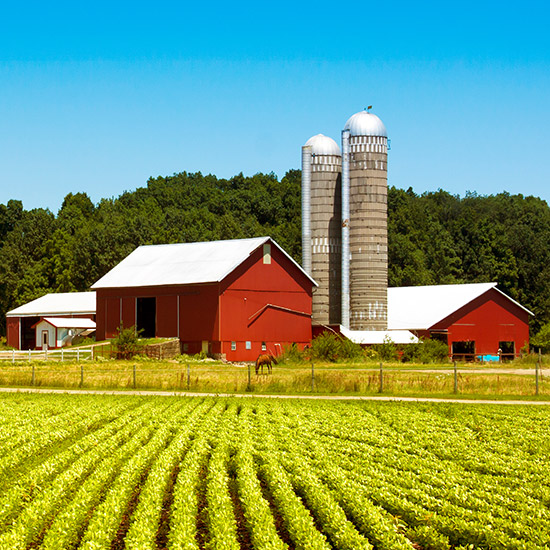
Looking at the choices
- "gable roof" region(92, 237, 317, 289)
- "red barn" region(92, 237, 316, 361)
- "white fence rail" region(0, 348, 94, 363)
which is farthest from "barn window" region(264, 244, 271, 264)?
"white fence rail" region(0, 348, 94, 363)

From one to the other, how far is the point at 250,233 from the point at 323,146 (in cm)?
5179

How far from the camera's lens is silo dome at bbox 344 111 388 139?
205ft

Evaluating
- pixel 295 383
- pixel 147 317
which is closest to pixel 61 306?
pixel 147 317

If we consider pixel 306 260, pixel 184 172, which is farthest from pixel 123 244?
pixel 184 172

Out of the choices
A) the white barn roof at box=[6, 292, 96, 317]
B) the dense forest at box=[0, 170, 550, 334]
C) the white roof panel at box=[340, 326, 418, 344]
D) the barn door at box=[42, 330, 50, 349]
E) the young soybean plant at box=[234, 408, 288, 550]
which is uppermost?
the dense forest at box=[0, 170, 550, 334]

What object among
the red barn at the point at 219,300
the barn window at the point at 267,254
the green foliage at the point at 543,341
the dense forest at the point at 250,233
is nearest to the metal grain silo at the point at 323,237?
the red barn at the point at 219,300

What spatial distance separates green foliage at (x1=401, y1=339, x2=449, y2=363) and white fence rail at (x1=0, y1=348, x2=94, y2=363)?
2018cm

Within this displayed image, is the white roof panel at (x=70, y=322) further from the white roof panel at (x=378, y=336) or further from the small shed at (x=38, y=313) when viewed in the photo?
the white roof panel at (x=378, y=336)

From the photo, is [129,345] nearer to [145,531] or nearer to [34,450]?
[34,450]

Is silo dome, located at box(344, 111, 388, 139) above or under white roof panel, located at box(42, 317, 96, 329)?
above

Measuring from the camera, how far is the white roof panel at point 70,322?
69.6 m

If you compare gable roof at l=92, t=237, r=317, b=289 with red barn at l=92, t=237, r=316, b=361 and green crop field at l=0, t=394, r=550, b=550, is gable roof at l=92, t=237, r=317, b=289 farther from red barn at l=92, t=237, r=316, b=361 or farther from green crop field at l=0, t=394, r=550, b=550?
green crop field at l=0, t=394, r=550, b=550

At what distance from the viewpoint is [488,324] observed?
207 ft

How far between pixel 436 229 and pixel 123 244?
47588 millimetres
